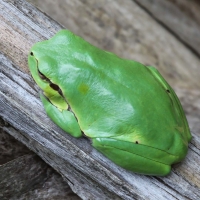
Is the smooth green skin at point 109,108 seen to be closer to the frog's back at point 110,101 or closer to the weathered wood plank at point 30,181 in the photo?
the frog's back at point 110,101

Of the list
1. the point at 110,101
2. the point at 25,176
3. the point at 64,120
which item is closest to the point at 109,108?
the point at 110,101

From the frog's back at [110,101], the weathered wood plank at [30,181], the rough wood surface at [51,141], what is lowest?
the weathered wood plank at [30,181]

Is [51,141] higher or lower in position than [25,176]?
higher

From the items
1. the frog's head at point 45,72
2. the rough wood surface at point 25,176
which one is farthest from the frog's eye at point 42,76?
the rough wood surface at point 25,176

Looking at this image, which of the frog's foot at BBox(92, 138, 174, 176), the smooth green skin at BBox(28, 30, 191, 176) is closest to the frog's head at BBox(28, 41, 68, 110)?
the smooth green skin at BBox(28, 30, 191, 176)

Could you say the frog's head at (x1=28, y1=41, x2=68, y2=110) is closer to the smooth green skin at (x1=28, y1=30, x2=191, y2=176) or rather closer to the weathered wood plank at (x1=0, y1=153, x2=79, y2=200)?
the smooth green skin at (x1=28, y1=30, x2=191, y2=176)

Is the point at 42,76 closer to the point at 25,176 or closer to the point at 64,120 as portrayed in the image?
the point at 64,120

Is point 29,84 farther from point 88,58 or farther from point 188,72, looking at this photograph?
point 188,72
